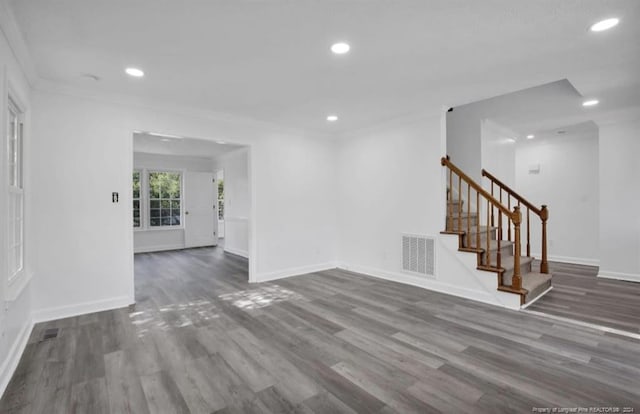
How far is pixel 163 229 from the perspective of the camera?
8672mm

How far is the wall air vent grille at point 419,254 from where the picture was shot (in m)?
4.56

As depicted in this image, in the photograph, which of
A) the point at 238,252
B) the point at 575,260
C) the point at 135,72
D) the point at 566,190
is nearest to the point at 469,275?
the point at 575,260

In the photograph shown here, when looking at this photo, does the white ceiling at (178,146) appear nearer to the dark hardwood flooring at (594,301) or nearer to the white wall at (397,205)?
the white wall at (397,205)

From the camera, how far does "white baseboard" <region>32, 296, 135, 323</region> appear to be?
339 centimetres

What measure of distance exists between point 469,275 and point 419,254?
0.77m

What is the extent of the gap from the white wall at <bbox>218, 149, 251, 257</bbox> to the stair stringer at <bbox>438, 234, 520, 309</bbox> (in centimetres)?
452

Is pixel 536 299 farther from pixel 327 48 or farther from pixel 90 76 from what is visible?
pixel 90 76

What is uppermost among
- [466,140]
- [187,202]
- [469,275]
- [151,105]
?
[151,105]

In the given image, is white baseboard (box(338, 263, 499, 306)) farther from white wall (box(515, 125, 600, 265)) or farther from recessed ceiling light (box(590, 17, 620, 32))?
white wall (box(515, 125, 600, 265))

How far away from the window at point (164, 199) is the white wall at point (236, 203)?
1.55 metres

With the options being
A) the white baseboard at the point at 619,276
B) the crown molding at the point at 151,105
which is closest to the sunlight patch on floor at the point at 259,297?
the crown molding at the point at 151,105

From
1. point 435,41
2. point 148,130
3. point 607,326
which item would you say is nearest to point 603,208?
point 607,326

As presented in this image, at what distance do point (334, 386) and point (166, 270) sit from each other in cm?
488

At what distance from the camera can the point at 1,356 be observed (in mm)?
2199
